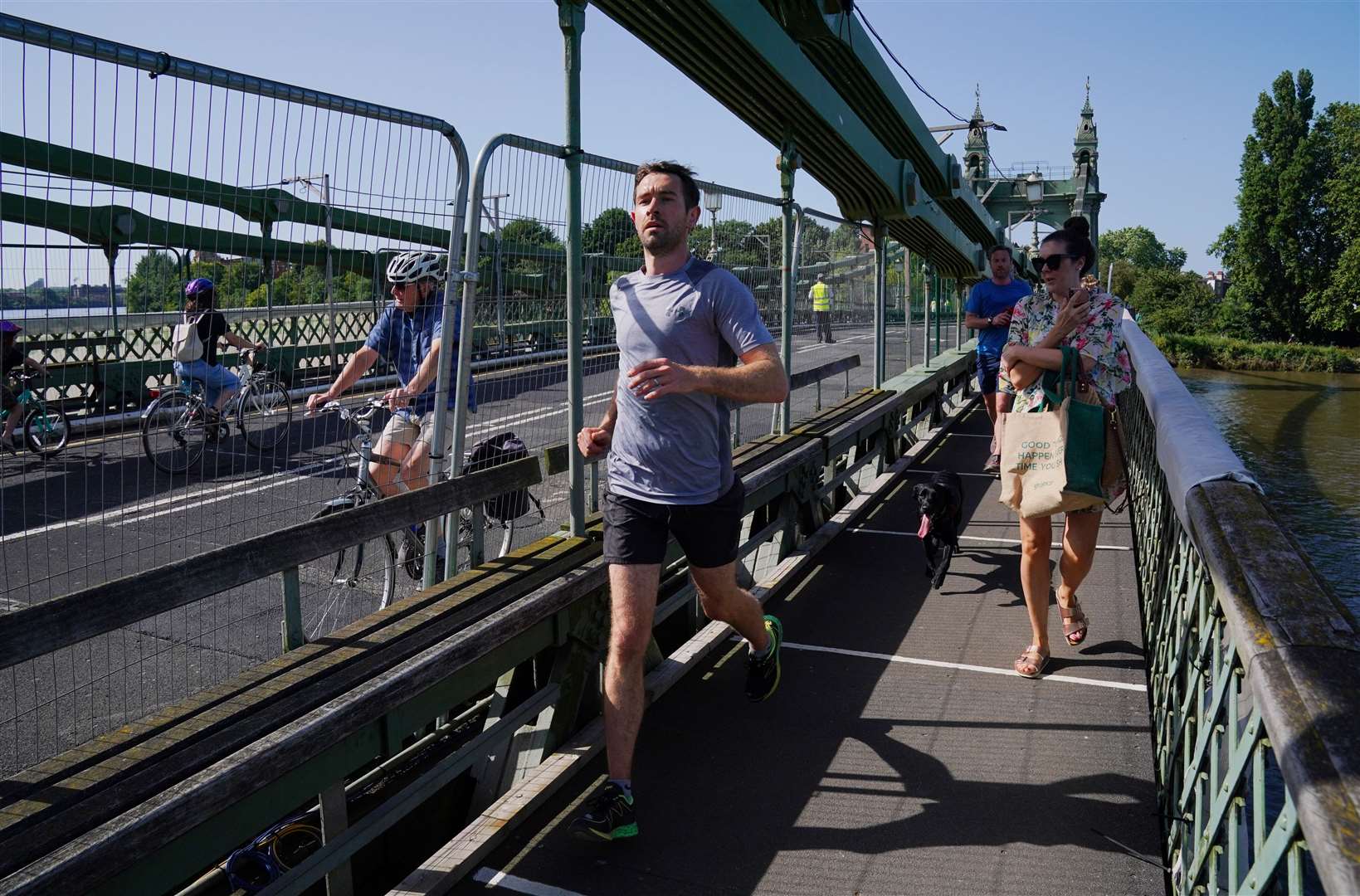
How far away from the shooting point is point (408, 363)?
484cm

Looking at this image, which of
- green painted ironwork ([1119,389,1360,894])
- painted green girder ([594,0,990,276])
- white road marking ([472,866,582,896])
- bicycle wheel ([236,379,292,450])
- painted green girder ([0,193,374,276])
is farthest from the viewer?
painted green girder ([594,0,990,276])

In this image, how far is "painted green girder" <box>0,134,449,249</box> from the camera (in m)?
2.86

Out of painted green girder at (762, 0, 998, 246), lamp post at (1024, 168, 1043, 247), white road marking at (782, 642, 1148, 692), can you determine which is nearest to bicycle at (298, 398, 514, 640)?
white road marking at (782, 642, 1148, 692)

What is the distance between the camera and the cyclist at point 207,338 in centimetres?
342

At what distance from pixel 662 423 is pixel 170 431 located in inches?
64.5

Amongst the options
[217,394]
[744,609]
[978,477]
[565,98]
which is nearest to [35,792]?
[217,394]

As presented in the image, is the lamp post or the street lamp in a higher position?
the lamp post

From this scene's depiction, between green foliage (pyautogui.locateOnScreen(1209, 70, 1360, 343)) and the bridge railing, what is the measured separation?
72.3m

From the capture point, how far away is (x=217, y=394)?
4.32 meters

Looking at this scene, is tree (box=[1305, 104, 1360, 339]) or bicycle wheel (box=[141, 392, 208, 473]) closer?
bicycle wheel (box=[141, 392, 208, 473])

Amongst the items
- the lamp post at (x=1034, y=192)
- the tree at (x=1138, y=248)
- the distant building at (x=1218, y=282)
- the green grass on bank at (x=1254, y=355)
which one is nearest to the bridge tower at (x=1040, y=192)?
the lamp post at (x=1034, y=192)

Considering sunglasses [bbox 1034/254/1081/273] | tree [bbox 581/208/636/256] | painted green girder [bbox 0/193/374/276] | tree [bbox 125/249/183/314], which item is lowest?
tree [bbox 125/249/183/314]

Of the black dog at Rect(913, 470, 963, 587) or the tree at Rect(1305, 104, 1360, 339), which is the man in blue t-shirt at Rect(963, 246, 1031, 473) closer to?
the black dog at Rect(913, 470, 963, 587)

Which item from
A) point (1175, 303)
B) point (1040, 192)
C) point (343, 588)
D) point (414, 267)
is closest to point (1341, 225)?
point (1175, 303)
